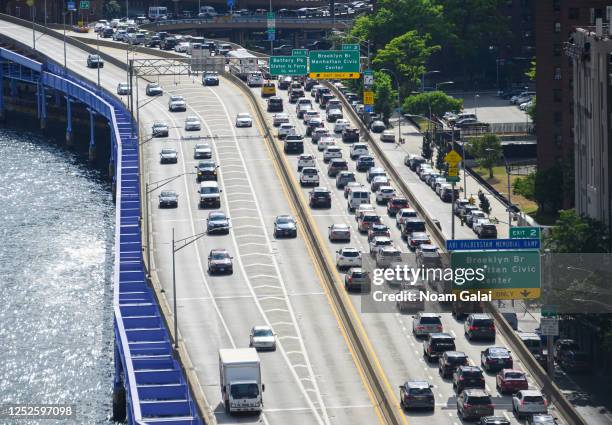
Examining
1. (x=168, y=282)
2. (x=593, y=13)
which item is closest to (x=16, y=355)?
(x=168, y=282)

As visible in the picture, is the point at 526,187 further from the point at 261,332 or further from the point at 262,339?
the point at 262,339

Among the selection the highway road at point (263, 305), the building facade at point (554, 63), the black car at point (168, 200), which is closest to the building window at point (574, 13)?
the building facade at point (554, 63)

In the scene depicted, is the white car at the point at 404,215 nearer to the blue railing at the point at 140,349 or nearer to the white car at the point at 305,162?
the blue railing at the point at 140,349

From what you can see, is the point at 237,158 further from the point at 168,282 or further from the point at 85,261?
the point at 168,282

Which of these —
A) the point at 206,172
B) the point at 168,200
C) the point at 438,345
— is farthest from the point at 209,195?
the point at 438,345

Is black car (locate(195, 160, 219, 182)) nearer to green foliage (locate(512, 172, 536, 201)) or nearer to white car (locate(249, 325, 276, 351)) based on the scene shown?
green foliage (locate(512, 172, 536, 201))
